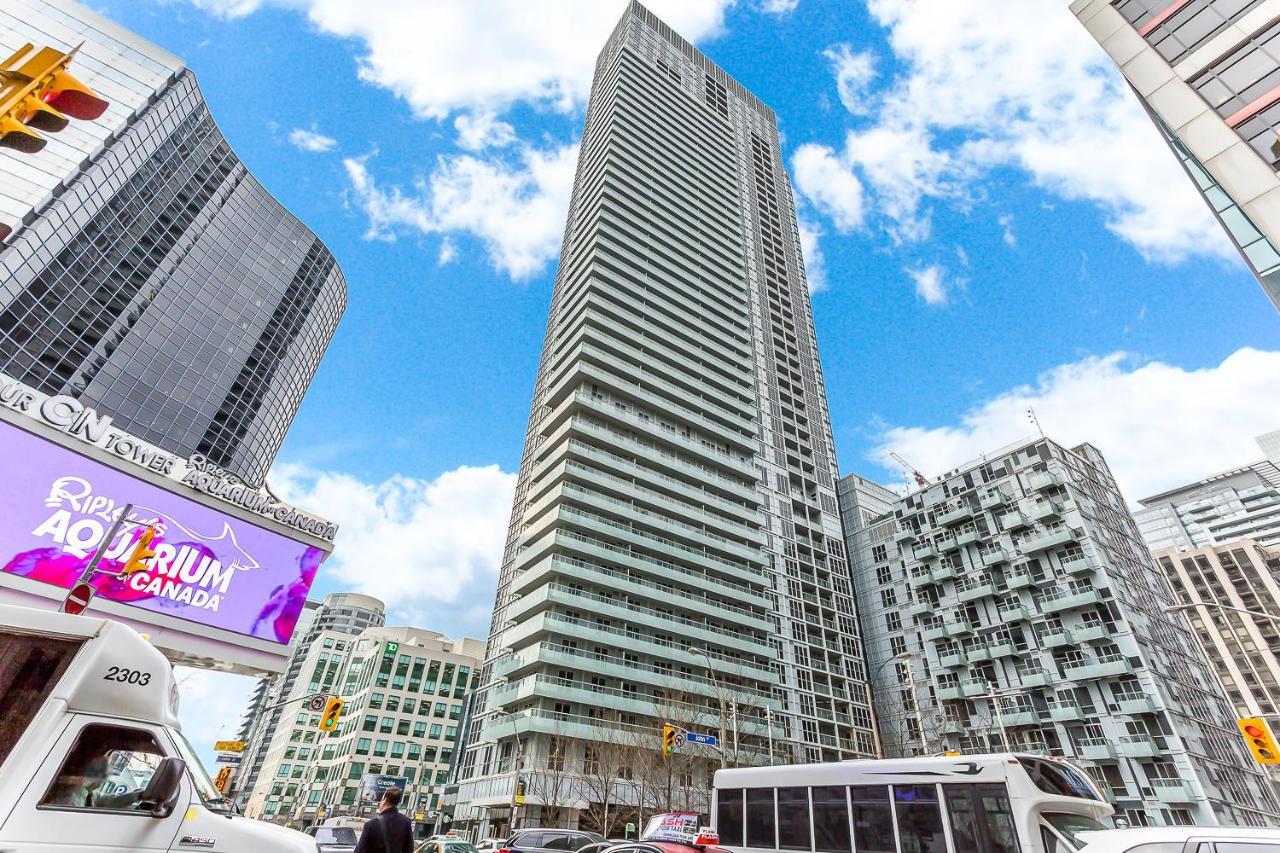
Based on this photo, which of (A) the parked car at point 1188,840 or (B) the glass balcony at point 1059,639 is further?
(B) the glass balcony at point 1059,639

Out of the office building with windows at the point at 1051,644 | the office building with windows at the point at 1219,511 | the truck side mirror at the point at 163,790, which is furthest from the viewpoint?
the office building with windows at the point at 1219,511

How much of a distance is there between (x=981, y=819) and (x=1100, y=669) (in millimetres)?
47797

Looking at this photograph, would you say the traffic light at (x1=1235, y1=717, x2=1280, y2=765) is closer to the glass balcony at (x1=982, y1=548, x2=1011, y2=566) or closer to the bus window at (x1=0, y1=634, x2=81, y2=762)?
the bus window at (x1=0, y1=634, x2=81, y2=762)

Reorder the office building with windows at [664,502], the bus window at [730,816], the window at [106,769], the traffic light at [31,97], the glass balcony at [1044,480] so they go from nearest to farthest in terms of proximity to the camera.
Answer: the window at [106,769]
the traffic light at [31,97]
the bus window at [730,816]
the office building with windows at [664,502]
the glass balcony at [1044,480]

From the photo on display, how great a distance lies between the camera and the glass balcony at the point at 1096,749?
44.5 m

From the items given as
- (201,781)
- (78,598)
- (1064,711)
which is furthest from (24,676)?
(1064,711)

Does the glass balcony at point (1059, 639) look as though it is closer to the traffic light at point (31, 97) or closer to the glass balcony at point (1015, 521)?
the glass balcony at point (1015, 521)

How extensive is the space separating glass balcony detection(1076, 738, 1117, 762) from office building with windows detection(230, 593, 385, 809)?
11391 centimetres

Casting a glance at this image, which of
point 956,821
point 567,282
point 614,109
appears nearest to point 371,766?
point 567,282

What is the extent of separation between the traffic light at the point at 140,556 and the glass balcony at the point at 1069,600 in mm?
63061

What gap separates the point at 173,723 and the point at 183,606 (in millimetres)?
24097

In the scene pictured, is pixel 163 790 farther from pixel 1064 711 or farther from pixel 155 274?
pixel 155 274

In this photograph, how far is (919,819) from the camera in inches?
480

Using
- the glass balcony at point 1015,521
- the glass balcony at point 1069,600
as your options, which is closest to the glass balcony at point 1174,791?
the glass balcony at point 1069,600
